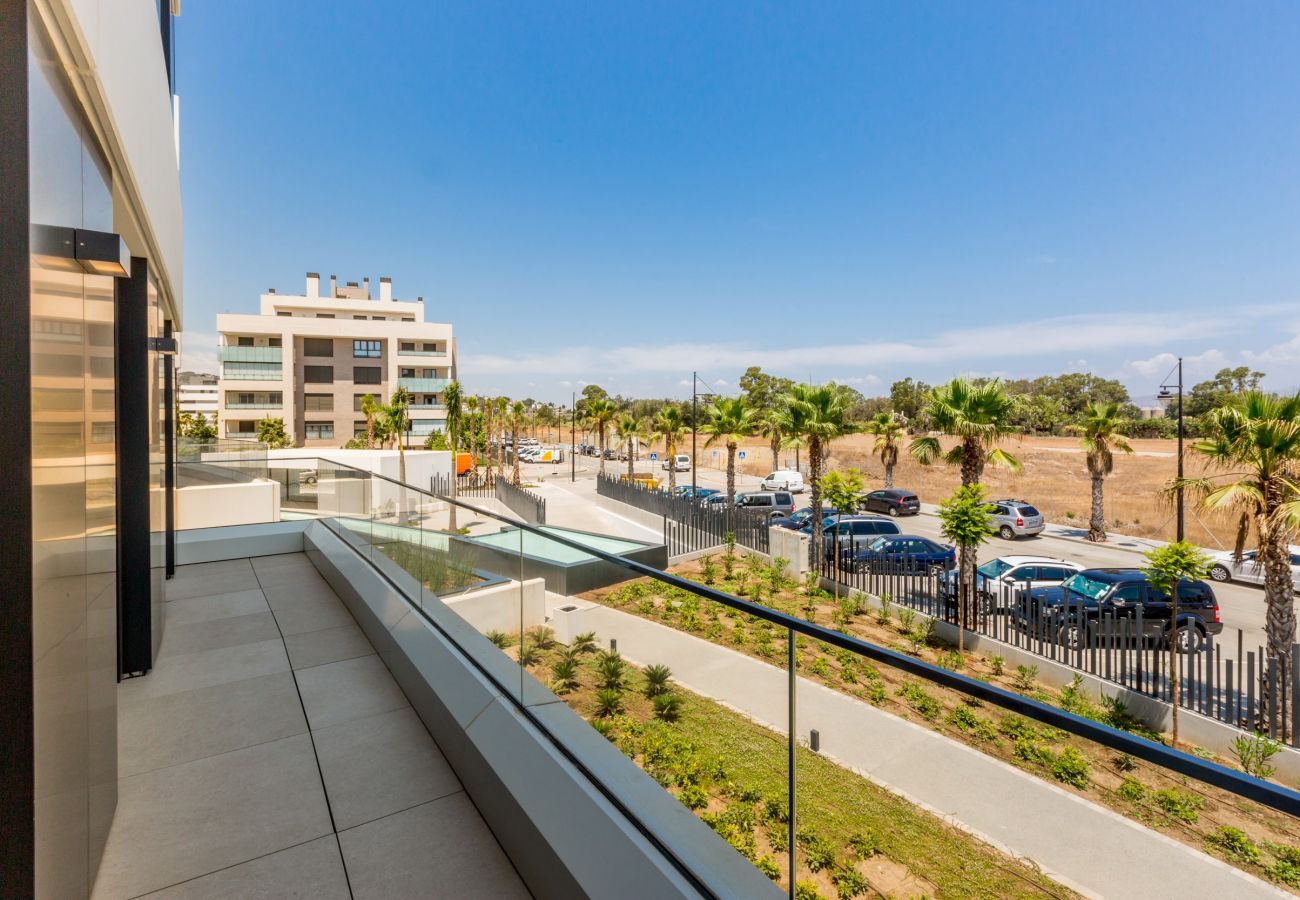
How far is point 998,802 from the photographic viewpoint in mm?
1281

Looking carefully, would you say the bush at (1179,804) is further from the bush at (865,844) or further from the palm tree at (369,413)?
the palm tree at (369,413)

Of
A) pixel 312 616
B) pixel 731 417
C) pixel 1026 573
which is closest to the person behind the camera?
pixel 312 616

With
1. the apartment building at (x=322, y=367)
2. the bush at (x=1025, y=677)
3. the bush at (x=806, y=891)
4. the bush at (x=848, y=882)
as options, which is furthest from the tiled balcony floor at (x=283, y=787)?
the apartment building at (x=322, y=367)

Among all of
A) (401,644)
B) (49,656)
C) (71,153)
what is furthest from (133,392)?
(49,656)

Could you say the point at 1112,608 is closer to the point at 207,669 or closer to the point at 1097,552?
the point at 207,669

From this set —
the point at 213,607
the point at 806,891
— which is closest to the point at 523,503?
the point at 213,607

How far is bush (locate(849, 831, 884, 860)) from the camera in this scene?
1.46 metres

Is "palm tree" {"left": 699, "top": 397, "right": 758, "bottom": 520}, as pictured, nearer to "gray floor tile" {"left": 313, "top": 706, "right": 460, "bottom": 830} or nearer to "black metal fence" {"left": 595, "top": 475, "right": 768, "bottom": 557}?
"black metal fence" {"left": 595, "top": 475, "right": 768, "bottom": 557}

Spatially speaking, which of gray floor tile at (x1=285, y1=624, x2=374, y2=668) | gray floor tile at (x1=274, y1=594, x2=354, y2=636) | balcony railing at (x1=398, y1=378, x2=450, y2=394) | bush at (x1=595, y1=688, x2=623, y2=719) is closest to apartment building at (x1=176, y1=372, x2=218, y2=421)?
balcony railing at (x1=398, y1=378, x2=450, y2=394)

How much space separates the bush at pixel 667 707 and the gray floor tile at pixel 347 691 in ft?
7.87

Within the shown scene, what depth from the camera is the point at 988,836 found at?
4.23 feet

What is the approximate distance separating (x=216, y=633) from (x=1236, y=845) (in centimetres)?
629

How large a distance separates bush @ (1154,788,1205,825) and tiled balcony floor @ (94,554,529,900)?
83.9 inches

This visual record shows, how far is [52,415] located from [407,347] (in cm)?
4720
